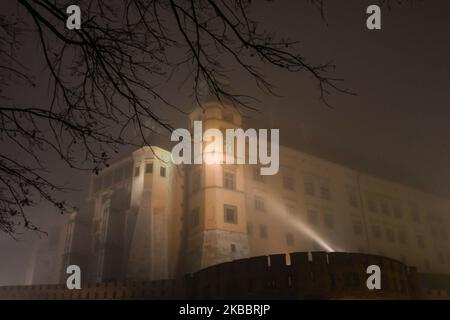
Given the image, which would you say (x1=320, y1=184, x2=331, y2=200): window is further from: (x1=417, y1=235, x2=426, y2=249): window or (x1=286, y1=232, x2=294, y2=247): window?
(x1=417, y1=235, x2=426, y2=249): window

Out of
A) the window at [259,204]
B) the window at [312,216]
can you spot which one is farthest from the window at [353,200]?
the window at [259,204]

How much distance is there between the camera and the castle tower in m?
31.3

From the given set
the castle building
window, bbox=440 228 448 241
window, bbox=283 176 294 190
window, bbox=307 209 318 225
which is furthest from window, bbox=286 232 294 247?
window, bbox=440 228 448 241

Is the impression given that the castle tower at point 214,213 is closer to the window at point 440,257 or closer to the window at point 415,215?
the window at point 415,215

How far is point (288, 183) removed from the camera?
1563 inches

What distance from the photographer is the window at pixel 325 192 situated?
42.1 metres

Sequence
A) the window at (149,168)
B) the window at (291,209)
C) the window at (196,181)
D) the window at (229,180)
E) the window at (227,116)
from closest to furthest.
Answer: the window at (229,180) < the window at (196,181) < the window at (149,168) < the window at (227,116) < the window at (291,209)

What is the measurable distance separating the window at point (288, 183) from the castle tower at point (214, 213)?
224 inches

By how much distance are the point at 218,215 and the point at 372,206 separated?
73.1ft

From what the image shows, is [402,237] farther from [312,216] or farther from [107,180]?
[107,180]

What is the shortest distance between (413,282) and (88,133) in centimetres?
2377

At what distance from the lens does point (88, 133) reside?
15.6 ft
